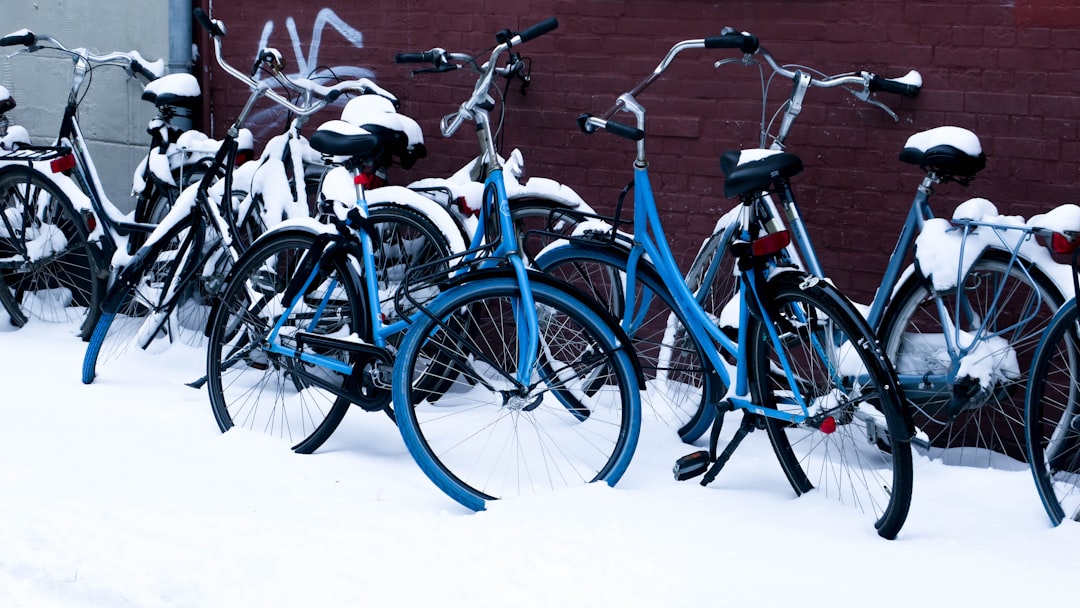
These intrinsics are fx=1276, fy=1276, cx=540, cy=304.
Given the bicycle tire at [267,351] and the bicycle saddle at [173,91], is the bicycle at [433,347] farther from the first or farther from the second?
the bicycle saddle at [173,91]

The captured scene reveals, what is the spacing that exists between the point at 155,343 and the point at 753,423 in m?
3.29

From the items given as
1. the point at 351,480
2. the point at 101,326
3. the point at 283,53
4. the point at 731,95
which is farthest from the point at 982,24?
the point at 101,326

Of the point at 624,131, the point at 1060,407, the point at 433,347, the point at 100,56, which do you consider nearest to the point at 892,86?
the point at 624,131

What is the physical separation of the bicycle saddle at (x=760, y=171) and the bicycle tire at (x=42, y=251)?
146 inches

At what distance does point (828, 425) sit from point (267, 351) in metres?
2.14

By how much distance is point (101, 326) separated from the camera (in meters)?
5.71

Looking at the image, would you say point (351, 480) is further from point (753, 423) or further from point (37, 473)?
point (753, 423)

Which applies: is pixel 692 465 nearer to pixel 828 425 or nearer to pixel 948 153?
pixel 828 425

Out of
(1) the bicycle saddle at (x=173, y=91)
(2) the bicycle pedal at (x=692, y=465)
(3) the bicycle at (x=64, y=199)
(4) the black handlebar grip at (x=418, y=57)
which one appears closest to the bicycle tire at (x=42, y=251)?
(3) the bicycle at (x=64, y=199)

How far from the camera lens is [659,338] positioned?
18.8 ft

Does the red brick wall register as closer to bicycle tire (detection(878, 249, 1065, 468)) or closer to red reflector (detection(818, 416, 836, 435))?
bicycle tire (detection(878, 249, 1065, 468))

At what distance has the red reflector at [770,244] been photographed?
163 inches

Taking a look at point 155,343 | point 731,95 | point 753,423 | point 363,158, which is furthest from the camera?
point 155,343

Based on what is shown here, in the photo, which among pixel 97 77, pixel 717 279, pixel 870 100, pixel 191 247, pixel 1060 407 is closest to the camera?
pixel 1060 407
